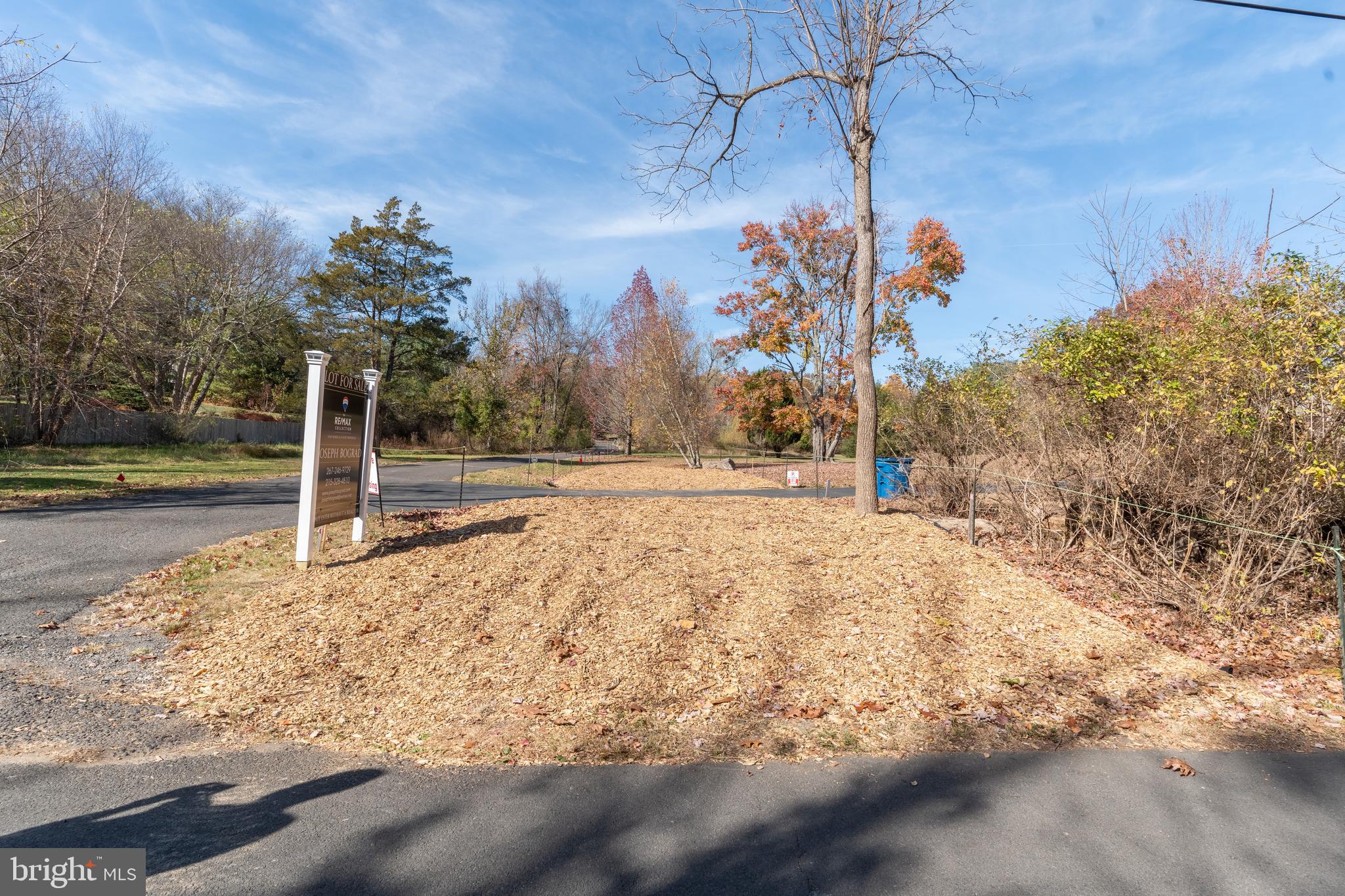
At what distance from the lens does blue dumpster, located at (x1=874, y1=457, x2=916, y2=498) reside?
12.5m

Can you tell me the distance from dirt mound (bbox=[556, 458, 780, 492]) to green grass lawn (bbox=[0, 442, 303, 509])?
9.13m

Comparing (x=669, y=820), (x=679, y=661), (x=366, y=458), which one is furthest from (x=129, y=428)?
(x=669, y=820)

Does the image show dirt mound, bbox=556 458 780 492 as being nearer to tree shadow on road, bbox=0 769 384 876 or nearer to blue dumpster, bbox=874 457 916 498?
blue dumpster, bbox=874 457 916 498

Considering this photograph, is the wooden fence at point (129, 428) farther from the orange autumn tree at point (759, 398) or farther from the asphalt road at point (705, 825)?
the asphalt road at point (705, 825)

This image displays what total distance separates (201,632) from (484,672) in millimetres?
2684

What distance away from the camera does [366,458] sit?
8.01m

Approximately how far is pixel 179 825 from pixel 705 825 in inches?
90.0

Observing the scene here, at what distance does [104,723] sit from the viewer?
4098mm

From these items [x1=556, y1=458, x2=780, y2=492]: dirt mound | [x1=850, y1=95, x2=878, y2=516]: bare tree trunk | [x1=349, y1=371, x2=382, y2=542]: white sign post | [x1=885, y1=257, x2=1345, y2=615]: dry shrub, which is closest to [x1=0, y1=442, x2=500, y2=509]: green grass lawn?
[x1=349, y1=371, x2=382, y2=542]: white sign post

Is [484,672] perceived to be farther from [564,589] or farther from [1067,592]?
[1067,592]

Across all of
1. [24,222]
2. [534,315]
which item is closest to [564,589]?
[24,222]

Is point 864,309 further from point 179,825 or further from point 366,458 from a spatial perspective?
point 179,825

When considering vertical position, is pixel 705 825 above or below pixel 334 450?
below

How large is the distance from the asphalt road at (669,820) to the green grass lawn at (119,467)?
1146cm
